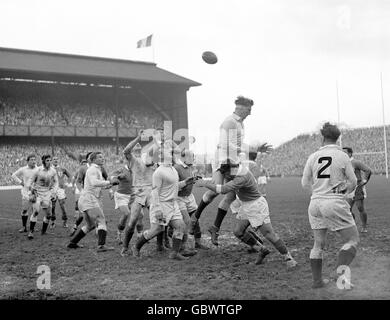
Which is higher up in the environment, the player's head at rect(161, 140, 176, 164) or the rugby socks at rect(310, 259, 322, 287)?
the player's head at rect(161, 140, 176, 164)

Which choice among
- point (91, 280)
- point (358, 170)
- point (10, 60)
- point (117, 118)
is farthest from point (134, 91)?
point (91, 280)

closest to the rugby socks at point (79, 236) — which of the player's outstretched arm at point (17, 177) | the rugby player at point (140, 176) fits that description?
the rugby player at point (140, 176)

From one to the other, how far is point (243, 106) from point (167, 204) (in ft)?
6.71

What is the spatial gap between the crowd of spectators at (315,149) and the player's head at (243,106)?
152ft

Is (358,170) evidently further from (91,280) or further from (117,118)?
(117,118)

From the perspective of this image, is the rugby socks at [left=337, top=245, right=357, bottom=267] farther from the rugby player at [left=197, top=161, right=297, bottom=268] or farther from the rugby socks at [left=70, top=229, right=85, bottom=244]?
the rugby socks at [left=70, top=229, right=85, bottom=244]

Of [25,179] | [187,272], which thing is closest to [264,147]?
[187,272]

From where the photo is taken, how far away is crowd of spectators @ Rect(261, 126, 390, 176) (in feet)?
191

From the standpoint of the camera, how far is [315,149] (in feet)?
218

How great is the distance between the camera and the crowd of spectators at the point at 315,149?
58.3 metres

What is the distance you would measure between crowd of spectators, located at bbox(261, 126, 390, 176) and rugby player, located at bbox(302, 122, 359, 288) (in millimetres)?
48362

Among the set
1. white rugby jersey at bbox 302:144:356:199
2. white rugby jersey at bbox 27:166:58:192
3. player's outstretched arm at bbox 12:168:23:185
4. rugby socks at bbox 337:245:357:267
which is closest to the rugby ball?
white rugby jersey at bbox 302:144:356:199

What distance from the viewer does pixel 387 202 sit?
740 inches

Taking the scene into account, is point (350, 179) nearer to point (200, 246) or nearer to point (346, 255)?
point (346, 255)
